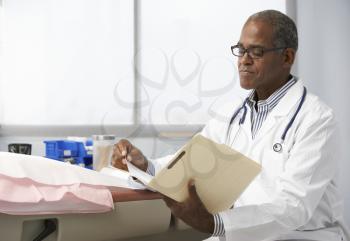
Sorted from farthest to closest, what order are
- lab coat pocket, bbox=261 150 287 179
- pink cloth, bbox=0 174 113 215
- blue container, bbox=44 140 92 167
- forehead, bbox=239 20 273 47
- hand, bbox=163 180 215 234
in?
blue container, bbox=44 140 92 167
forehead, bbox=239 20 273 47
lab coat pocket, bbox=261 150 287 179
hand, bbox=163 180 215 234
pink cloth, bbox=0 174 113 215

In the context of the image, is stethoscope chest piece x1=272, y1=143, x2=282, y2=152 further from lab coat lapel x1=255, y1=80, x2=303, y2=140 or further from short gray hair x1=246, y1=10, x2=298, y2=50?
short gray hair x1=246, y1=10, x2=298, y2=50

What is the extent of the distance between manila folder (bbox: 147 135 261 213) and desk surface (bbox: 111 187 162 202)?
107 mm

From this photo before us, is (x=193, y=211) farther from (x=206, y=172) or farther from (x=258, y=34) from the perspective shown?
(x=258, y=34)

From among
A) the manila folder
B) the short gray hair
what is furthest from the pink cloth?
the short gray hair

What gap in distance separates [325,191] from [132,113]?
1261 mm

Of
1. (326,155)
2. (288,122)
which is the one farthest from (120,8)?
(326,155)

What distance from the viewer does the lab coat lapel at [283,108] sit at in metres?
1.22

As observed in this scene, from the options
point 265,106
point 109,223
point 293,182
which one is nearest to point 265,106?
point 265,106

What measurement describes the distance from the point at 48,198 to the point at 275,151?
0.64 m

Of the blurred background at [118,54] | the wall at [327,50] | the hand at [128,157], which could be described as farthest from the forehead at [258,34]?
the wall at [327,50]

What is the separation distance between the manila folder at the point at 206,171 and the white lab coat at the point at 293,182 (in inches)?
4.8

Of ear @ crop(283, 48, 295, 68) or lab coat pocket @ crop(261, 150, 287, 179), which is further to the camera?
ear @ crop(283, 48, 295, 68)

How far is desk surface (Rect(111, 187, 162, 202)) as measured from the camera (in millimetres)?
956

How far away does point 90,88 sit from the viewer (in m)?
2.28
